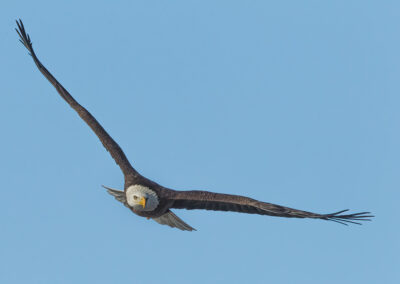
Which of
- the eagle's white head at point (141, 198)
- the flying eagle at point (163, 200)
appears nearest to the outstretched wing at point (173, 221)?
the flying eagle at point (163, 200)

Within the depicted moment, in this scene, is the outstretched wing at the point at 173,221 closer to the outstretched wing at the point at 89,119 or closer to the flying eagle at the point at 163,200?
the flying eagle at the point at 163,200

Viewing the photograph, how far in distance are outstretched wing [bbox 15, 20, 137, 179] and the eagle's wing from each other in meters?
1.25

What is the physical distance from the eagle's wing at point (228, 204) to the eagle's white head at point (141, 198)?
38 cm

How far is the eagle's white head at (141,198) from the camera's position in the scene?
14.0m

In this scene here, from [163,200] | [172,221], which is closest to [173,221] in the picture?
[172,221]

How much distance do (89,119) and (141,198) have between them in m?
2.73

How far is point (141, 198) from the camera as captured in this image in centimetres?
1398

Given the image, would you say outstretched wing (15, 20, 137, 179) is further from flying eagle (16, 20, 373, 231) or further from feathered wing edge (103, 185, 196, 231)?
feathered wing edge (103, 185, 196, 231)

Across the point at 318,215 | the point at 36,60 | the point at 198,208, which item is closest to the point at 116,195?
the point at 198,208

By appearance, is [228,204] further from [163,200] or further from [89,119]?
[89,119]

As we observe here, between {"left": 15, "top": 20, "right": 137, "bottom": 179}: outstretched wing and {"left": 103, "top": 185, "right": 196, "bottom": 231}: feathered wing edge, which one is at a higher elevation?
{"left": 15, "top": 20, "right": 137, "bottom": 179}: outstretched wing

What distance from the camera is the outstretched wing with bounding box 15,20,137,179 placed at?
1485 centimetres

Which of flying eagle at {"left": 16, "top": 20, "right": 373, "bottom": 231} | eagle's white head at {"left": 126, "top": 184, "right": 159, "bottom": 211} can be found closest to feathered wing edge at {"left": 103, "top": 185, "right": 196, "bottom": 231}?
flying eagle at {"left": 16, "top": 20, "right": 373, "bottom": 231}

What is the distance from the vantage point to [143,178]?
14.5 meters
